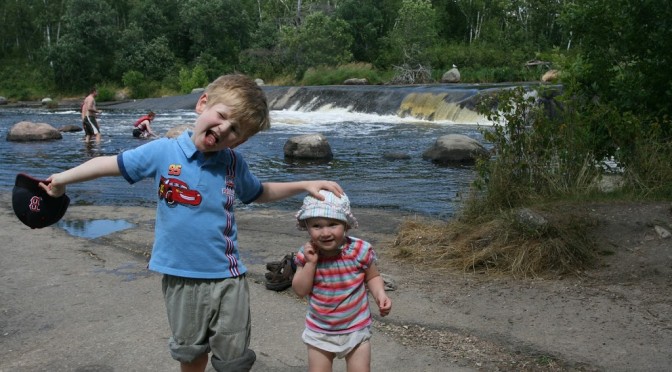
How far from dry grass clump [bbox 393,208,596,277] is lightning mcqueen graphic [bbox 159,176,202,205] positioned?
3.35 meters

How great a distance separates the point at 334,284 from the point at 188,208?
687mm

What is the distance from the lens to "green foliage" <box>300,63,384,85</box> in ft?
137

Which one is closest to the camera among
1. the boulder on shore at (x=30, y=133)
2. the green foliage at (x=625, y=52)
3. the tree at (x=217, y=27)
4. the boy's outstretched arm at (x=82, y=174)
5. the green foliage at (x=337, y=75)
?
the boy's outstretched arm at (x=82, y=174)

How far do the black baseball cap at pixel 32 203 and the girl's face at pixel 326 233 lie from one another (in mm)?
1006

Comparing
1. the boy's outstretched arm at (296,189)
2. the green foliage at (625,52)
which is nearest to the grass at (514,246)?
the green foliage at (625,52)

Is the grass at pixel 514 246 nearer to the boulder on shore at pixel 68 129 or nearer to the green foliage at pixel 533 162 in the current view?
the green foliage at pixel 533 162

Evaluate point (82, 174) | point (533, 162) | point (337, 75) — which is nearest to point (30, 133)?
point (533, 162)

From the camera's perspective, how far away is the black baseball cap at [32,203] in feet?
9.78

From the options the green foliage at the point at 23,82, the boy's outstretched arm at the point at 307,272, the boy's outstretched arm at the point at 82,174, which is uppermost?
the boy's outstretched arm at the point at 82,174

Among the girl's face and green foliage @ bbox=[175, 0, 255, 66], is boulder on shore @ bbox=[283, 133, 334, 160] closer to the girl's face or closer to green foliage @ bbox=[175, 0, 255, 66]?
the girl's face

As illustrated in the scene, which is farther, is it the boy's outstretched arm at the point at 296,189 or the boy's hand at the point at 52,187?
the boy's outstretched arm at the point at 296,189

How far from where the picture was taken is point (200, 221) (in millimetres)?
2990

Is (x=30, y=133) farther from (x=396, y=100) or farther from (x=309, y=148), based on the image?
(x=396, y=100)

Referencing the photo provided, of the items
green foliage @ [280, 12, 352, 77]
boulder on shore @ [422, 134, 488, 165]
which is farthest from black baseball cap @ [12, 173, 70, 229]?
green foliage @ [280, 12, 352, 77]
